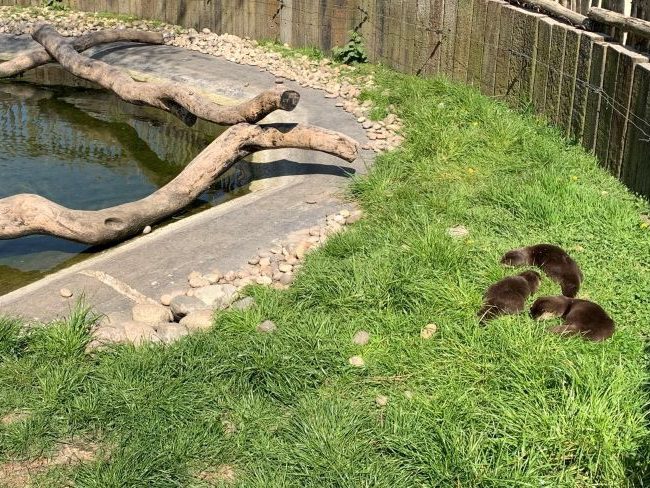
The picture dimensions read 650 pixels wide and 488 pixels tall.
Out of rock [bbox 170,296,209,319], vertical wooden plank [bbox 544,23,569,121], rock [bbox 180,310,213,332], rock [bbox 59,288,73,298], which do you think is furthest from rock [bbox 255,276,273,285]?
vertical wooden plank [bbox 544,23,569,121]

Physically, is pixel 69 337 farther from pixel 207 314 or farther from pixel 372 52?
pixel 372 52

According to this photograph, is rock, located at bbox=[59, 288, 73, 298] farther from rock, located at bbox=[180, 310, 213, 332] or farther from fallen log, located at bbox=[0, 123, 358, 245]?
fallen log, located at bbox=[0, 123, 358, 245]

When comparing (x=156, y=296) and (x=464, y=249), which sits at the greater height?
(x=464, y=249)

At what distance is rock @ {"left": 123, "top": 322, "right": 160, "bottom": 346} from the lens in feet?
17.7

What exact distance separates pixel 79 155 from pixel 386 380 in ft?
22.3

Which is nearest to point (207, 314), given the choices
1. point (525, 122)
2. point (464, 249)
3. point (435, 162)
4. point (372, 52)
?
point (464, 249)

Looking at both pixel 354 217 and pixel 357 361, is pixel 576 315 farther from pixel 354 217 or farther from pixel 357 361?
pixel 354 217

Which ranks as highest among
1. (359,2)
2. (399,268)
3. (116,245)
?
(359,2)

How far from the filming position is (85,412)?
4.66 m

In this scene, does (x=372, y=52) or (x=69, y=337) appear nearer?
(x=69, y=337)

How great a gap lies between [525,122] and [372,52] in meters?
4.49

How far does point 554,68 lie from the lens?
9.19 meters

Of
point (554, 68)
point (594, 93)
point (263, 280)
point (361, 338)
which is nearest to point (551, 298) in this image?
point (361, 338)

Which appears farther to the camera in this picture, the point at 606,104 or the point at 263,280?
the point at 606,104
